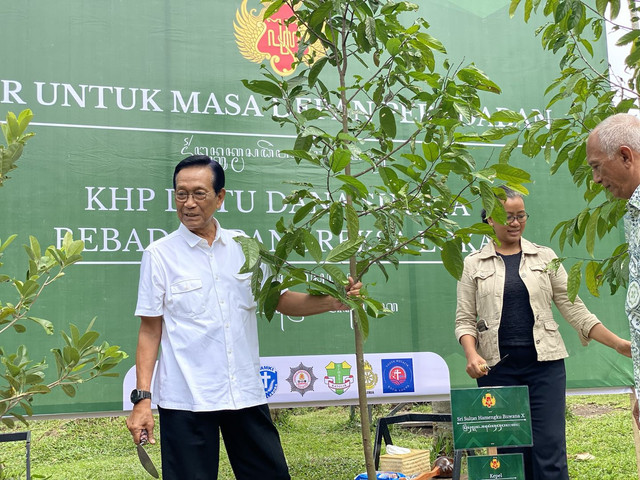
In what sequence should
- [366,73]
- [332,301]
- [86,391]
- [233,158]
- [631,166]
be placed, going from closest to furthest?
1. [631,166]
2. [332,301]
3. [86,391]
4. [233,158]
5. [366,73]

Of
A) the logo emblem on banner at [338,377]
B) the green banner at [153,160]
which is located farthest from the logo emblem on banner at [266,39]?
the logo emblem on banner at [338,377]

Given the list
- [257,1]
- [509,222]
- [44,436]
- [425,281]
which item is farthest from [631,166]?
[44,436]

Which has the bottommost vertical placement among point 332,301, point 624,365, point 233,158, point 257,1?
point 624,365

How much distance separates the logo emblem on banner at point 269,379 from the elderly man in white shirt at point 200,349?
2.54 ft

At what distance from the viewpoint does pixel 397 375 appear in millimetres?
3092

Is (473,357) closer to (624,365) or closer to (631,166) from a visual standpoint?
(631,166)

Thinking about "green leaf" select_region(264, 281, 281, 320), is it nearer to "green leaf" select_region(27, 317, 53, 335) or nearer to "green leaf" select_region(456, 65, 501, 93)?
"green leaf" select_region(27, 317, 53, 335)

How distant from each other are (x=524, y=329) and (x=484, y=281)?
0.23m

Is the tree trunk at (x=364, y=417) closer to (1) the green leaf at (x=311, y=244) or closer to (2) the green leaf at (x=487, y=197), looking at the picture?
(1) the green leaf at (x=311, y=244)

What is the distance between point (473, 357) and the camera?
256 centimetres

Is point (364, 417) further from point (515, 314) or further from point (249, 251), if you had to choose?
point (515, 314)

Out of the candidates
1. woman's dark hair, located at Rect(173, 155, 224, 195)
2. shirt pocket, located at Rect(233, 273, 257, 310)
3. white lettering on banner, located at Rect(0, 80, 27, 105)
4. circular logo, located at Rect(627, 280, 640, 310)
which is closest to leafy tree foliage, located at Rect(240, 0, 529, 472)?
shirt pocket, located at Rect(233, 273, 257, 310)

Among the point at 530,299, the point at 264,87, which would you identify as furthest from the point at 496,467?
the point at 264,87

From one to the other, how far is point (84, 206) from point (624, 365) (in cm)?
260
